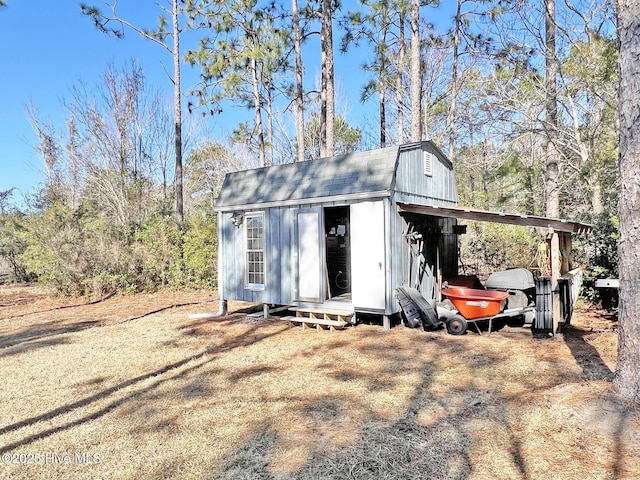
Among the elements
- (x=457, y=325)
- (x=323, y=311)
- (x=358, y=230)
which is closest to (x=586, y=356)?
(x=457, y=325)

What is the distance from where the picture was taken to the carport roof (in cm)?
566

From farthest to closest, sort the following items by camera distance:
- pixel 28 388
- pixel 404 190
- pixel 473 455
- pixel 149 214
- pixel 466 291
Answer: pixel 149 214, pixel 404 190, pixel 466 291, pixel 28 388, pixel 473 455

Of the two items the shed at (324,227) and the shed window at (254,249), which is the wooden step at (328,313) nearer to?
the shed at (324,227)

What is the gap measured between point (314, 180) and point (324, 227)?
89 centimetres

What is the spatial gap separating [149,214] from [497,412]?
561 inches

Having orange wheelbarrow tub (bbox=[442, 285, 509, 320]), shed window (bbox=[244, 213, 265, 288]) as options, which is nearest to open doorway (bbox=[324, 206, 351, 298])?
shed window (bbox=[244, 213, 265, 288])

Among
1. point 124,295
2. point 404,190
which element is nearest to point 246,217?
point 404,190

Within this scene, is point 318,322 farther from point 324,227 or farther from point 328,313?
point 324,227

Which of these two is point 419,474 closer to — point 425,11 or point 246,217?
point 246,217

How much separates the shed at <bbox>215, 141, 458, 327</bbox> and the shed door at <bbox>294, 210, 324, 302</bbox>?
18 mm

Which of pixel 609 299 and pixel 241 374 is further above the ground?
pixel 609 299

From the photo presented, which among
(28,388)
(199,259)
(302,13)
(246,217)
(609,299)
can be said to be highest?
(302,13)

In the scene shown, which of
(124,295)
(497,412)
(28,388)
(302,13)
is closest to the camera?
(497,412)

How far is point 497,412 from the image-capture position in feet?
11.6
